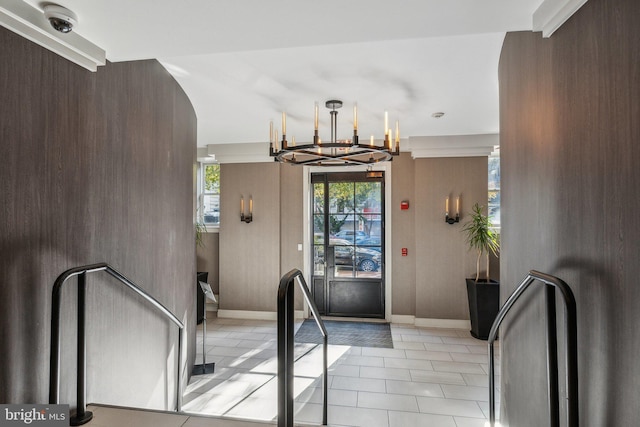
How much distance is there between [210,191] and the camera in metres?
6.37

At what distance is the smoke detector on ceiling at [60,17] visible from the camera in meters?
1.51

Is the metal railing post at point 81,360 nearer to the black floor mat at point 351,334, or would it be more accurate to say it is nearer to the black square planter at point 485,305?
the black floor mat at point 351,334

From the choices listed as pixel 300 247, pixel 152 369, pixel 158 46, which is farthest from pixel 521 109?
pixel 300 247

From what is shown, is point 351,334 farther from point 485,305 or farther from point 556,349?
point 556,349

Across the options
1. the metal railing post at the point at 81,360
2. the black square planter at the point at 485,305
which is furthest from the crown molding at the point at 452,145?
the metal railing post at the point at 81,360

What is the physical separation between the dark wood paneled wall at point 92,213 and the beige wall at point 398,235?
96.2 inches

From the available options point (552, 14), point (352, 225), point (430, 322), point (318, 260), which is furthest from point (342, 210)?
point (552, 14)

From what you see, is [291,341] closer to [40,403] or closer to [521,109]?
[40,403]

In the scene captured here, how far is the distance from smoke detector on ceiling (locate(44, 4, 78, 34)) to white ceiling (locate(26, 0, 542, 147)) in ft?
0.10

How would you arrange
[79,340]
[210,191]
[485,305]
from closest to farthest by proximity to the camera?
[79,340], [485,305], [210,191]

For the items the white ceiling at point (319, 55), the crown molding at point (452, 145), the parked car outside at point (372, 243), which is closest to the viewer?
the white ceiling at point (319, 55)

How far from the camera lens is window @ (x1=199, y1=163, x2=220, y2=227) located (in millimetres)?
6324

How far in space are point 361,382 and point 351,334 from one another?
1458 mm

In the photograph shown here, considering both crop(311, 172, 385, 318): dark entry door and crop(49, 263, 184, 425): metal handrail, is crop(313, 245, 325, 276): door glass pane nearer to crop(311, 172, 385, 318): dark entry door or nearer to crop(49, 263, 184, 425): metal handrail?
crop(311, 172, 385, 318): dark entry door
